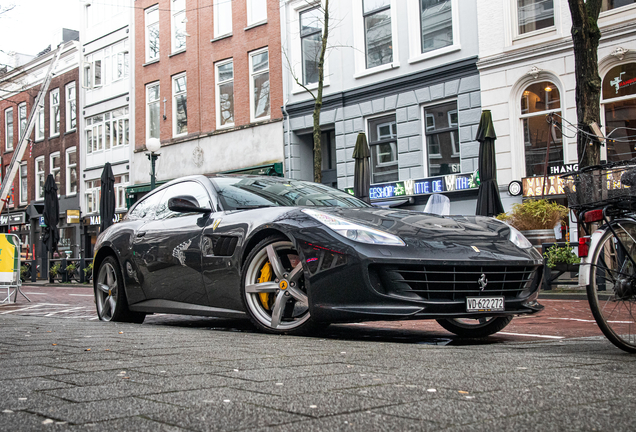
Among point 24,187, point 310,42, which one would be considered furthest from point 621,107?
point 24,187

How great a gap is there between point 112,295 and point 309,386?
473cm

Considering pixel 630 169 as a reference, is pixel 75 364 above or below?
below

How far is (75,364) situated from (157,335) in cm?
156

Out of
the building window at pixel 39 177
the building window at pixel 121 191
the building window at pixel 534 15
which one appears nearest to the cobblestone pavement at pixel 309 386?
the building window at pixel 534 15

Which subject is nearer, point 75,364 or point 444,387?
point 444,387

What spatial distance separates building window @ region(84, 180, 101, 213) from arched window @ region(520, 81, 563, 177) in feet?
72.2

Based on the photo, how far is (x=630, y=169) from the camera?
3.78 metres

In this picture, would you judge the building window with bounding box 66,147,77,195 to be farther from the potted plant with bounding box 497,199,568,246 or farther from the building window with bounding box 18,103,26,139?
the potted plant with bounding box 497,199,568,246

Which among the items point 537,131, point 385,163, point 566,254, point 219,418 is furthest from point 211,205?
point 385,163

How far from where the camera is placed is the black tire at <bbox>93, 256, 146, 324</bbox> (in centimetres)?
670

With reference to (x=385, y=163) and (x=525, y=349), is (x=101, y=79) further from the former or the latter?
(x=525, y=349)

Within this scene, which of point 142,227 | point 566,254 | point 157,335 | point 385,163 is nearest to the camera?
point 157,335

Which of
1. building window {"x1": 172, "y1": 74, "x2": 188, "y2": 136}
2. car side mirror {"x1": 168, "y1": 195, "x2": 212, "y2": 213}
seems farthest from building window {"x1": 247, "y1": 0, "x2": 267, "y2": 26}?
car side mirror {"x1": 168, "y1": 195, "x2": 212, "y2": 213}

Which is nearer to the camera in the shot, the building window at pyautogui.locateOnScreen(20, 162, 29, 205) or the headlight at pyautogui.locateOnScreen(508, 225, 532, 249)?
the headlight at pyautogui.locateOnScreen(508, 225, 532, 249)
